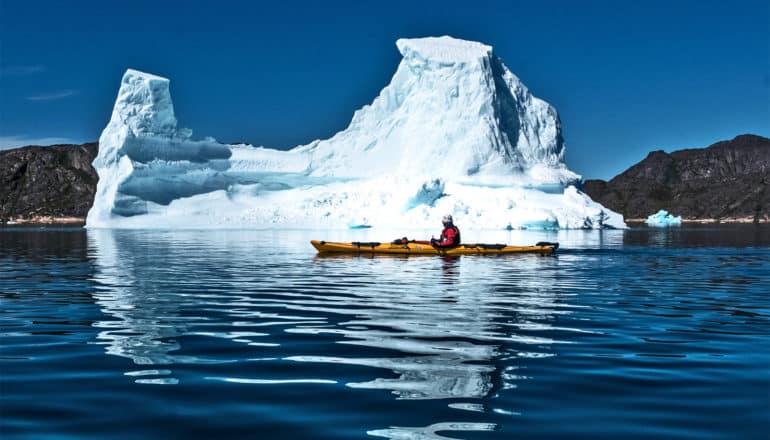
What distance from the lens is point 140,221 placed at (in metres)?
61.5

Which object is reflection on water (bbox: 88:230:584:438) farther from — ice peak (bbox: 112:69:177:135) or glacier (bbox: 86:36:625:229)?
ice peak (bbox: 112:69:177:135)

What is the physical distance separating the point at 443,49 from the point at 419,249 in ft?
151

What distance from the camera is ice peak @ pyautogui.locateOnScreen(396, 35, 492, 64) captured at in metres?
66.9

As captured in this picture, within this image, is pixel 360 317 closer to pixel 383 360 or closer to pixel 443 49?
pixel 383 360

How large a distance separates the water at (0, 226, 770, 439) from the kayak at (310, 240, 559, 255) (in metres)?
9.23

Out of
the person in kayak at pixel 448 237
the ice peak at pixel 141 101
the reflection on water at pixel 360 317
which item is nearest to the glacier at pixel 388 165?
the ice peak at pixel 141 101

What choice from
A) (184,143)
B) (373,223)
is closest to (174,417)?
(373,223)

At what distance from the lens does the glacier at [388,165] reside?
59438 mm

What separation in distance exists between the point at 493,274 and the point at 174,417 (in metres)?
14.2

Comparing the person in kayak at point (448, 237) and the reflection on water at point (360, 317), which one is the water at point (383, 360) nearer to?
the reflection on water at point (360, 317)

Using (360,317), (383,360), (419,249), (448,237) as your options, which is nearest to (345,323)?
(360,317)

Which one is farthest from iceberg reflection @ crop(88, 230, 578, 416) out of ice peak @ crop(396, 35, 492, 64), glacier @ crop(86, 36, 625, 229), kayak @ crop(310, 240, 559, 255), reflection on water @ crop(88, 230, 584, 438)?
ice peak @ crop(396, 35, 492, 64)

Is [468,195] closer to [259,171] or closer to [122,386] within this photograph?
[259,171]

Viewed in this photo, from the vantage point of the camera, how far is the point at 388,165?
68.8 meters
